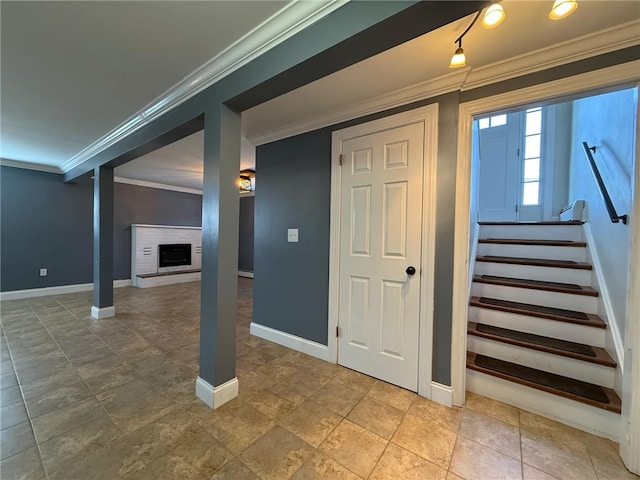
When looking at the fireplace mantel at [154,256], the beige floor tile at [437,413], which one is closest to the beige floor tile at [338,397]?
the beige floor tile at [437,413]

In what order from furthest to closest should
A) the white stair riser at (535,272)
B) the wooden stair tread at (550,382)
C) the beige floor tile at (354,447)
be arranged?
the white stair riser at (535,272) → the wooden stair tread at (550,382) → the beige floor tile at (354,447)

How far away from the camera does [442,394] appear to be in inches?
71.6

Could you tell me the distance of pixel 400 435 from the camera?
59.9 inches

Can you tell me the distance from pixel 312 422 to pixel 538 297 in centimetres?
213

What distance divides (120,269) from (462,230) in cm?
648

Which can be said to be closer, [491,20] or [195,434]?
[491,20]

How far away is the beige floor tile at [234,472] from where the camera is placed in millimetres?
1230

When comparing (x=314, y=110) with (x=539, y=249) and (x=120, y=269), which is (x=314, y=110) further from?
(x=120, y=269)

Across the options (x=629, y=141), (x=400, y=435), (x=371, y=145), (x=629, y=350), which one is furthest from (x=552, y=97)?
(x=400, y=435)

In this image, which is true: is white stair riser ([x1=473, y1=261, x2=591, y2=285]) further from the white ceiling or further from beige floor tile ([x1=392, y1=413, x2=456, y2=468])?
the white ceiling

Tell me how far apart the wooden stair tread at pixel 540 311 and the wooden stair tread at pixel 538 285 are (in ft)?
0.51

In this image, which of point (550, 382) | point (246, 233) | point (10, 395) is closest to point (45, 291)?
point (10, 395)

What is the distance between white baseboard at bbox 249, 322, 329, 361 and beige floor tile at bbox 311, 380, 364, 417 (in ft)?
1.35

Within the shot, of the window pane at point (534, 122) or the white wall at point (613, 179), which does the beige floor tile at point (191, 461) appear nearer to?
the white wall at point (613, 179)
